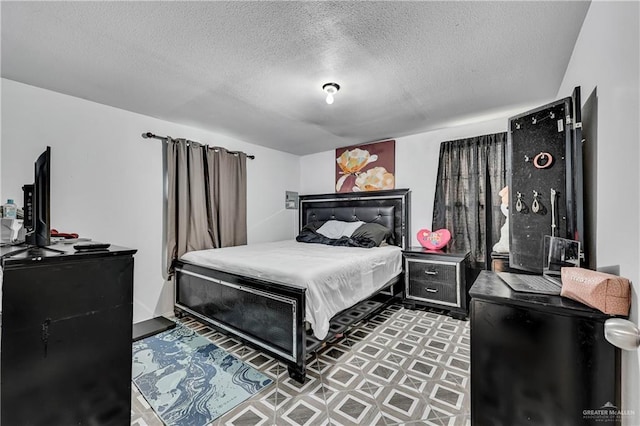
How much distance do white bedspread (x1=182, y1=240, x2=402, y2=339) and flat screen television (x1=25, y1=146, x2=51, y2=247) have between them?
1306 mm

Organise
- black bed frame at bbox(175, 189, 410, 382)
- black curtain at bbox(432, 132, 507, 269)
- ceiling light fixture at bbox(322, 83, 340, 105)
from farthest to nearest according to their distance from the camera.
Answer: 1. black curtain at bbox(432, 132, 507, 269)
2. ceiling light fixture at bbox(322, 83, 340, 105)
3. black bed frame at bbox(175, 189, 410, 382)

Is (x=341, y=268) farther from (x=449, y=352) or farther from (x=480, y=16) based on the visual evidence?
(x=480, y=16)

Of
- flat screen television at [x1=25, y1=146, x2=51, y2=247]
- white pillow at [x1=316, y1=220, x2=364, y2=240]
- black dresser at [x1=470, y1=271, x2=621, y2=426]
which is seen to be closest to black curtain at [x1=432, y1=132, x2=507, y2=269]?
white pillow at [x1=316, y1=220, x2=364, y2=240]

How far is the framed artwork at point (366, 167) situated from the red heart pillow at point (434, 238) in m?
0.90

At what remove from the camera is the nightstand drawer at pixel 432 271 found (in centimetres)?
308

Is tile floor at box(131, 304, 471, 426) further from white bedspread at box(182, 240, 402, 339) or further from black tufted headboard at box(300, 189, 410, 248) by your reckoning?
black tufted headboard at box(300, 189, 410, 248)

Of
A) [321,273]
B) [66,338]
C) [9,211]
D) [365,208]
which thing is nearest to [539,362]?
[321,273]

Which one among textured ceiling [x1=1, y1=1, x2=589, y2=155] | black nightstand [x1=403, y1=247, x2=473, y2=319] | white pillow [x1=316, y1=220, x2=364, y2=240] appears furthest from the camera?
white pillow [x1=316, y1=220, x2=364, y2=240]

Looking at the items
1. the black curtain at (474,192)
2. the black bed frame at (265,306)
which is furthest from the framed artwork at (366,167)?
the black curtain at (474,192)

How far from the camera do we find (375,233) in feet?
11.8

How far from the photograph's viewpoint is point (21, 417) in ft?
3.67

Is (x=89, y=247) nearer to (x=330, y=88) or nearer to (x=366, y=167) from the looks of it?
(x=330, y=88)

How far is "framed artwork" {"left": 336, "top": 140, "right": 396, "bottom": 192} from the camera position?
408cm

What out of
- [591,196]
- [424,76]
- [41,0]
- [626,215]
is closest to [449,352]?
[591,196]
